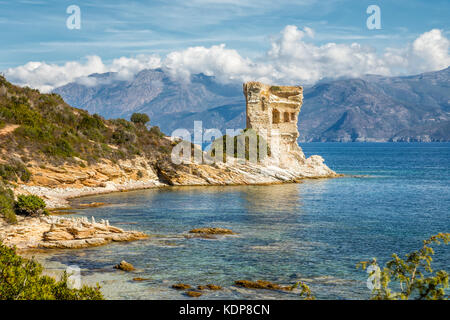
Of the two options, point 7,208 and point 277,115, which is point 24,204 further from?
point 277,115

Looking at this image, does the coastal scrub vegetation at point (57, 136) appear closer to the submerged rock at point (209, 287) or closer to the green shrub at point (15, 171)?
the green shrub at point (15, 171)

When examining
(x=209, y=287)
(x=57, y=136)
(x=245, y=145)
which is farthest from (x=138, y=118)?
(x=209, y=287)

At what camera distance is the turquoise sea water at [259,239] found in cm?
1964

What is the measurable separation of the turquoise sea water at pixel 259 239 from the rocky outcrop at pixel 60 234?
1.14m

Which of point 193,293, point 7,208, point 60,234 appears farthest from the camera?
point 7,208

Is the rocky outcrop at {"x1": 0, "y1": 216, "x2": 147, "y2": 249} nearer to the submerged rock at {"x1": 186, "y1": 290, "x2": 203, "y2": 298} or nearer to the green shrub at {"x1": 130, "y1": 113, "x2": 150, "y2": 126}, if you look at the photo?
the submerged rock at {"x1": 186, "y1": 290, "x2": 203, "y2": 298}

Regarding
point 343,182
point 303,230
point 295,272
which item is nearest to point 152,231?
point 303,230

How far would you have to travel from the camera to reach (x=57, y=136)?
52.5 m

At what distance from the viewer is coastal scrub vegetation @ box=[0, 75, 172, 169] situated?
46.9 meters

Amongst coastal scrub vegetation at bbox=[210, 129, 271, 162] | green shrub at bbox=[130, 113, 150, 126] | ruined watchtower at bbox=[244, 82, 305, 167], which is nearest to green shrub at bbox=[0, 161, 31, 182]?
coastal scrub vegetation at bbox=[210, 129, 271, 162]

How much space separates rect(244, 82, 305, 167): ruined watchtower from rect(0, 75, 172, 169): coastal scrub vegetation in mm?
14128

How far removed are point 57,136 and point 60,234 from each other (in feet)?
95.1
